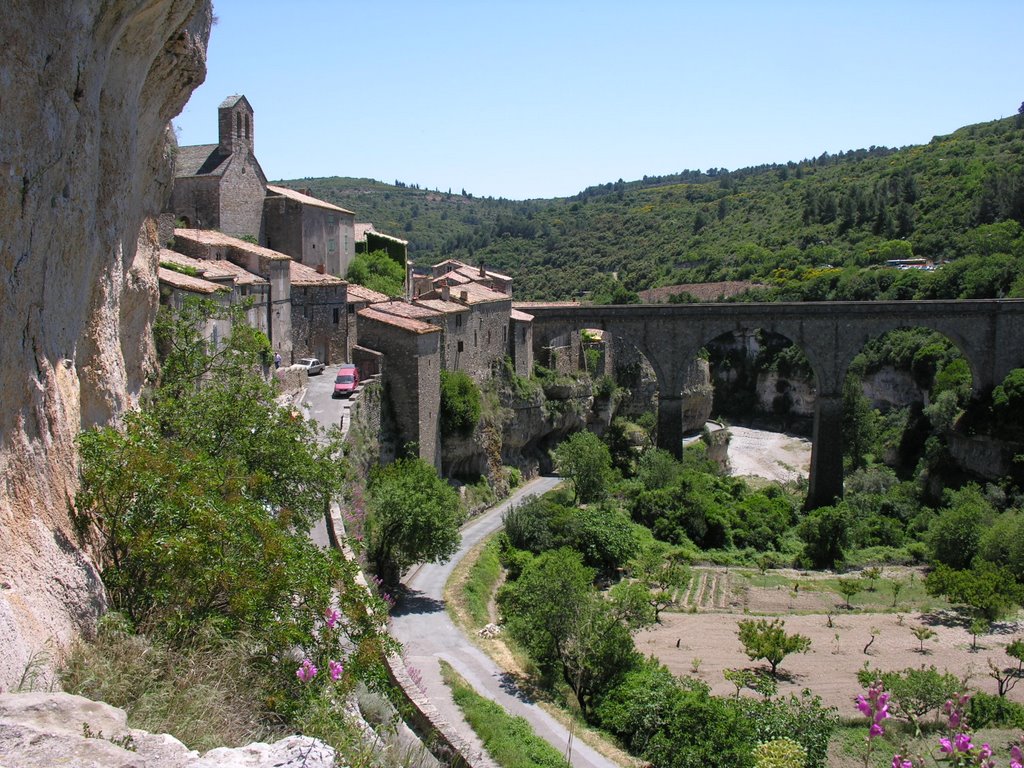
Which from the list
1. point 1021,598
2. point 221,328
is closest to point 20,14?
point 221,328

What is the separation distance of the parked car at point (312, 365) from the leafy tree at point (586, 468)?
43.3 feet

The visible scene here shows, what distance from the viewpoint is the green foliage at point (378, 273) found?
42.5 meters

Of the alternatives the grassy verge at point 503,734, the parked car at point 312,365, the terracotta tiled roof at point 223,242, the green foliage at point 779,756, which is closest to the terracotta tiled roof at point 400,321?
the parked car at point 312,365

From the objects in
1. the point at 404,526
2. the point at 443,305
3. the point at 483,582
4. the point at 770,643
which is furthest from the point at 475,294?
the point at 770,643

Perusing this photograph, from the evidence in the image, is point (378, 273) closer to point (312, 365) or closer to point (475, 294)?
point (475, 294)

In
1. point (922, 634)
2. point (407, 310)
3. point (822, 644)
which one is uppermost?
point (407, 310)

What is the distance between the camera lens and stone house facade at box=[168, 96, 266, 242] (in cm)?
3603

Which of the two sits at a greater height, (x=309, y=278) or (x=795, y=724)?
(x=309, y=278)

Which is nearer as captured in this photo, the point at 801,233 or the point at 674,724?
the point at 674,724

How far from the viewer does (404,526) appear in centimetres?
2495

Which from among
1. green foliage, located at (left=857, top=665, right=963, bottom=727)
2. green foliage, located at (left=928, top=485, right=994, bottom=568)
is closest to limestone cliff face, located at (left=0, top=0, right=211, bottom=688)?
green foliage, located at (left=857, top=665, right=963, bottom=727)

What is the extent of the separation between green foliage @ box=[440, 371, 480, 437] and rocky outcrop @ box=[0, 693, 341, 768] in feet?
90.0

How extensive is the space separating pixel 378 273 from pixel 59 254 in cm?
3655

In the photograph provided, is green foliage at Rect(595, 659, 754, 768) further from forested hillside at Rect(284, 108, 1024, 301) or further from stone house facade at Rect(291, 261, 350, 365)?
forested hillside at Rect(284, 108, 1024, 301)
